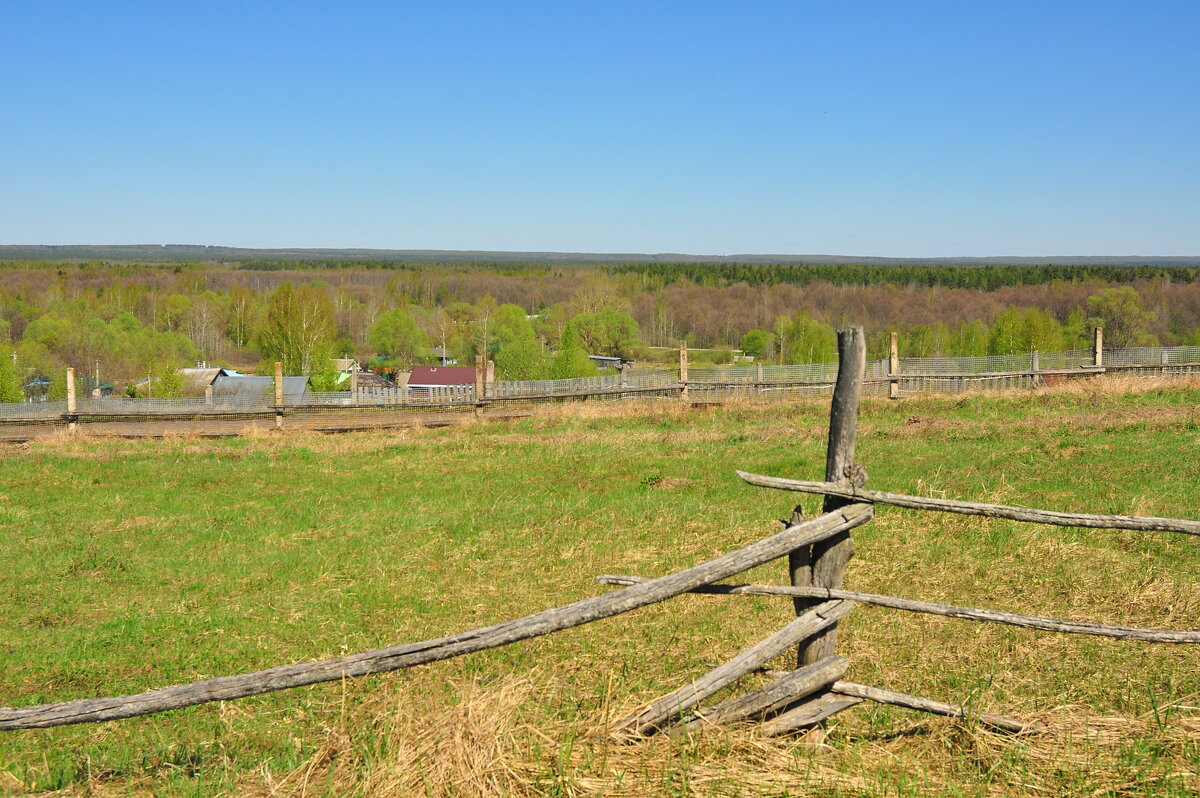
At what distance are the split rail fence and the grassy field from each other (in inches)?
332

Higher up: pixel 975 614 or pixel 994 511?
pixel 994 511

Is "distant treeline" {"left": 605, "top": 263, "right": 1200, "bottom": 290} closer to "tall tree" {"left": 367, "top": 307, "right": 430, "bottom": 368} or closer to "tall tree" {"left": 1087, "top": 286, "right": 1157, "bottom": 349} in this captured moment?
"tall tree" {"left": 1087, "top": 286, "right": 1157, "bottom": 349}

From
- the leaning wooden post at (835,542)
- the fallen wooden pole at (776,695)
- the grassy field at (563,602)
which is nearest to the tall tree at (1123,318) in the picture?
the grassy field at (563,602)

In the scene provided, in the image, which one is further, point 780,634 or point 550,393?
point 550,393

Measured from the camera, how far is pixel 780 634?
4.52 metres

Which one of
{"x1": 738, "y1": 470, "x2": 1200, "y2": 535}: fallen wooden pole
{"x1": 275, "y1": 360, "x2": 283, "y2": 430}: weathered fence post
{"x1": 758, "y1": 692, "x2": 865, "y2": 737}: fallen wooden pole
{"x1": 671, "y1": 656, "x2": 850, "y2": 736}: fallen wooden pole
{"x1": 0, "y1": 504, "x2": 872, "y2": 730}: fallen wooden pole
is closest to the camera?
{"x1": 0, "y1": 504, "x2": 872, "y2": 730}: fallen wooden pole

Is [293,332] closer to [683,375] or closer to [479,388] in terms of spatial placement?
[479,388]

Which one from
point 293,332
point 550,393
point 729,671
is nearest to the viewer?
point 729,671

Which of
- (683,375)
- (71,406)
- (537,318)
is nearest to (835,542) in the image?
(683,375)

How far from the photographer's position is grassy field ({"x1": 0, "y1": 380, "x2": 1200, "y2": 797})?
414cm

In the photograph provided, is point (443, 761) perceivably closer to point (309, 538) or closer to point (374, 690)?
point (374, 690)

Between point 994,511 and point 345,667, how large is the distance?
3239mm

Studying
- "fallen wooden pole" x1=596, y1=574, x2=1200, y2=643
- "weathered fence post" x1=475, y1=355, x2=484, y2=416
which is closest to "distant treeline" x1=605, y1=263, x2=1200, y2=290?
"weathered fence post" x1=475, y1=355, x2=484, y2=416

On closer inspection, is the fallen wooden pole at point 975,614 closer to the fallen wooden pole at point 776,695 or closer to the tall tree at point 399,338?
the fallen wooden pole at point 776,695
